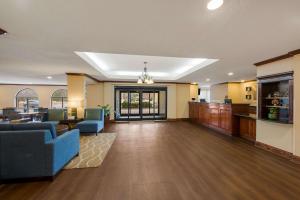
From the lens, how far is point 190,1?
1901 mm

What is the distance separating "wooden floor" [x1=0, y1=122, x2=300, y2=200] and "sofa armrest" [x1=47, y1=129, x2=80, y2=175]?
0.80ft

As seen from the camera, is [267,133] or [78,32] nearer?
[78,32]

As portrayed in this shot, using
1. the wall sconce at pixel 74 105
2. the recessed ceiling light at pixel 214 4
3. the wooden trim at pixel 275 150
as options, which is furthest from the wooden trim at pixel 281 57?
the wall sconce at pixel 74 105

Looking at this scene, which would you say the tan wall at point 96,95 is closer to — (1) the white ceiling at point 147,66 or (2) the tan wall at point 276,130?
(1) the white ceiling at point 147,66

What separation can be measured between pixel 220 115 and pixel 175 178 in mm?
4981

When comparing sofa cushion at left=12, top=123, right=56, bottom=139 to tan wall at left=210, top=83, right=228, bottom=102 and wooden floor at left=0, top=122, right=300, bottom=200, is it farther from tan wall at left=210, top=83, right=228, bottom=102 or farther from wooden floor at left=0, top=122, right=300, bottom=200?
tan wall at left=210, top=83, right=228, bottom=102

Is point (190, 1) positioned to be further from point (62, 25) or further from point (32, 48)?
point (32, 48)

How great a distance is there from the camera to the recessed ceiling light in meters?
1.88

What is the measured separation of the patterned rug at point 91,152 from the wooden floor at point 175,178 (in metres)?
0.22

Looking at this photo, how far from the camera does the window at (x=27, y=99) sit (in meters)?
12.0

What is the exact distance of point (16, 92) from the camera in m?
11.8

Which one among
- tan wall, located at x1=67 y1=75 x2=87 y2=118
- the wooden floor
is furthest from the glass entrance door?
the wooden floor

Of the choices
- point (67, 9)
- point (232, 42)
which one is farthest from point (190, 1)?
point (232, 42)

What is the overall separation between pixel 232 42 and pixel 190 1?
177 centimetres
